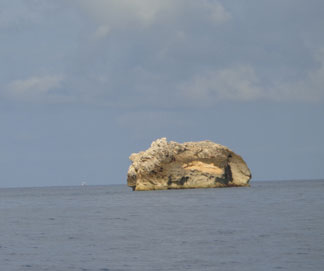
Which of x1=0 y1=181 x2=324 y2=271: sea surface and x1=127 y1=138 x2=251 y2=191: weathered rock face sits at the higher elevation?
x1=127 y1=138 x2=251 y2=191: weathered rock face

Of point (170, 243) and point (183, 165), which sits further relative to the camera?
point (183, 165)

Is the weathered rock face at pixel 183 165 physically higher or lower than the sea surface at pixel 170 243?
higher

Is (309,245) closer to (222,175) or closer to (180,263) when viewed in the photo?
(180,263)

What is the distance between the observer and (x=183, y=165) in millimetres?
110000

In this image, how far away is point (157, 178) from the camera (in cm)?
11100

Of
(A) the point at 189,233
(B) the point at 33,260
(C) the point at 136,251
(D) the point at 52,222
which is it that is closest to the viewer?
(B) the point at 33,260

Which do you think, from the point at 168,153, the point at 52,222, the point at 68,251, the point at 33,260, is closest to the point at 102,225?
the point at 52,222

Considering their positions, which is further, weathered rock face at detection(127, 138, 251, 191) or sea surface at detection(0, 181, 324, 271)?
weathered rock face at detection(127, 138, 251, 191)

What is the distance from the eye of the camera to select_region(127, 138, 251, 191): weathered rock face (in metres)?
109

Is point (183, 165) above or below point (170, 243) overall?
above

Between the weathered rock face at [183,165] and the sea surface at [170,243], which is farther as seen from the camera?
the weathered rock face at [183,165]

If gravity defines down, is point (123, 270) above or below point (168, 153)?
below

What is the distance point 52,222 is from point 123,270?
29.2m

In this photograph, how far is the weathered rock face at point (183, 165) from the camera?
109 metres
